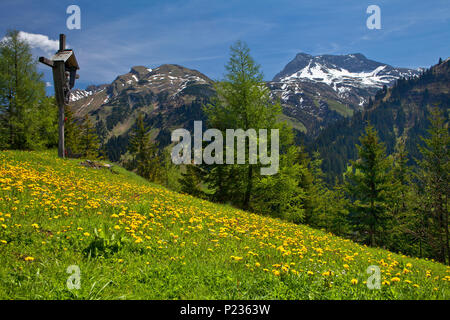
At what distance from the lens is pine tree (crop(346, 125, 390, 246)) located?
2634 cm

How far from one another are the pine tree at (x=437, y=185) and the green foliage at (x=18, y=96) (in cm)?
4331

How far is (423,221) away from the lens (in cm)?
3011

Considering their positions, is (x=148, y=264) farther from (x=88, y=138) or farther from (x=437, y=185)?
(x=88, y=138)

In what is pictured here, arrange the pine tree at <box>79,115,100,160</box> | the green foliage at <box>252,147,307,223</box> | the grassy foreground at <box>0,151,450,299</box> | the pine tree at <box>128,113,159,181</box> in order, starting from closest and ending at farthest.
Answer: the grassy foreground at <box>0,151,450,299</box>, the green foliage at <box>252,147,307,223</box>, the pine tree at <box>79,115,100,160</box>, the pine tree at <box>128,113,159,181</box>

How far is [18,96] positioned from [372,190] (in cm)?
3855

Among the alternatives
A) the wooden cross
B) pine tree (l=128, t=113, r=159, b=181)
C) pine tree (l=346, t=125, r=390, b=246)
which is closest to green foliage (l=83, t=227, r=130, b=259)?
the wooden cross

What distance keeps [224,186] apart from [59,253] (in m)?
18.7

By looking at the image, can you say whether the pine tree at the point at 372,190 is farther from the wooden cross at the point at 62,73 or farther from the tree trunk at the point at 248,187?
the wooden cross at the point at 62,73

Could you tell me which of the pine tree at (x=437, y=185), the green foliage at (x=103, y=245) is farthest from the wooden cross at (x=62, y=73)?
the pine tree at (x=437, y=185)

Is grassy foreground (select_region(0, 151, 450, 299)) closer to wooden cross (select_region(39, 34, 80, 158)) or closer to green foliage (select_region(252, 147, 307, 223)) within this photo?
green foliage (select_region(252, 147, 307, 223))

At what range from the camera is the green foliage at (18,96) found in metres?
27.3

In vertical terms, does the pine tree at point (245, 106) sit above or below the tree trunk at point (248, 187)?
above

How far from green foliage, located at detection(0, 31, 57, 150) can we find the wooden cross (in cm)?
1299
